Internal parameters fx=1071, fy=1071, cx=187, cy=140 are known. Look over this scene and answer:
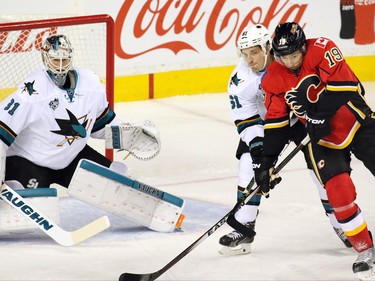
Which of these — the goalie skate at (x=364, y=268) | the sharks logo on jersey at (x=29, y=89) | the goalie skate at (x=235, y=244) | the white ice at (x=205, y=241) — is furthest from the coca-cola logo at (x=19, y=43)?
the goalie skate at (x=364, y=268)

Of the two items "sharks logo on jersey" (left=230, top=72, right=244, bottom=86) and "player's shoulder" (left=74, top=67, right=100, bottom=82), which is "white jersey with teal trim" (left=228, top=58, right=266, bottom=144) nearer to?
"sharks logo on jersey" (left=230, top=72, right=244, bottom=86)

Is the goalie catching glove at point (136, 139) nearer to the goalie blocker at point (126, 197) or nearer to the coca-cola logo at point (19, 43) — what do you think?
the goalie blocker at point (126, 197)

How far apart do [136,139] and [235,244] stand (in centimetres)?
77

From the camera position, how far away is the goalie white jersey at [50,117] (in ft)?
14.1

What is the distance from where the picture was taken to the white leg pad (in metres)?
4.17

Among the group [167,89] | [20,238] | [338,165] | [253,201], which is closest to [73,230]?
[20,238]

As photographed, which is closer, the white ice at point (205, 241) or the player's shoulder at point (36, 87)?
the white ice at point (205, 241)

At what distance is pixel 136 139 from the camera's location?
4.62 m

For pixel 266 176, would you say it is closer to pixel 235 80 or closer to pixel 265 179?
pixel 265 179

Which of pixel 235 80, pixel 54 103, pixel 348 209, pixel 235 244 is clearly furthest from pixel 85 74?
pixel 348 209

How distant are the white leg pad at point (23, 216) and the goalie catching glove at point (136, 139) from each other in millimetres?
457

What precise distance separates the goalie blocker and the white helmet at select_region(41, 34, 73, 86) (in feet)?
1.23

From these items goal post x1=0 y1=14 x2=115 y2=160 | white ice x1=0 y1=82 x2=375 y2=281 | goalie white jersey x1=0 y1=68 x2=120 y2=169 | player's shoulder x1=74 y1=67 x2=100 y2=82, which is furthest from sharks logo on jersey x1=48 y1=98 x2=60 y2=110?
goal post x1=0 y1=14 x2=115 y2=160

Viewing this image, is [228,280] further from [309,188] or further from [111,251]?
[309,188]
